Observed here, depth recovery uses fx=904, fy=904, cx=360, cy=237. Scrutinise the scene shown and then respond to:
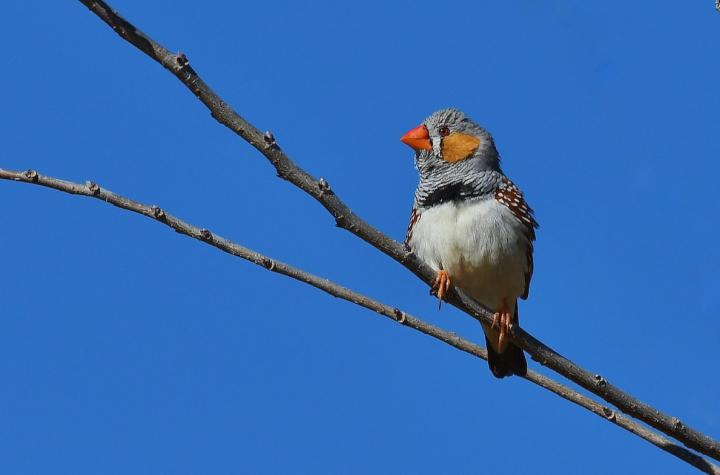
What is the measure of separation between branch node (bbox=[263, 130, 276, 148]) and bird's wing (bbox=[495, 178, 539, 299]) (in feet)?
8.88

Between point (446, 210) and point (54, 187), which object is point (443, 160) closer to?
point (446, 210)

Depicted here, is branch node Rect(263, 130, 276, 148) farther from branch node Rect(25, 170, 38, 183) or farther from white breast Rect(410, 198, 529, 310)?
white breast Rect(410, 198, 529, 310)

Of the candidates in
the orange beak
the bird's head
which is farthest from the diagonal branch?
the orange beak

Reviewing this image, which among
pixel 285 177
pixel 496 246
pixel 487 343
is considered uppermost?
pixel 496 246

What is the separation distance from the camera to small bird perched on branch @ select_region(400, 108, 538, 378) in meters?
5.52

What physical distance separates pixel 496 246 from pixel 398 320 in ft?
5.89

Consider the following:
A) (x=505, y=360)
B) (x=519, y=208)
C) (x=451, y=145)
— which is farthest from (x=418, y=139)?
(x=505, y=360)

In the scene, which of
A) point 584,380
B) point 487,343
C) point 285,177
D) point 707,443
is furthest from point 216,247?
point 487,343

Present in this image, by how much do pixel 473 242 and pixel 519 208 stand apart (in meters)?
0.47

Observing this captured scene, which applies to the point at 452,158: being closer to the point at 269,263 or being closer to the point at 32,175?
the point at 269,263

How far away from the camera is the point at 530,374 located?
174 inches

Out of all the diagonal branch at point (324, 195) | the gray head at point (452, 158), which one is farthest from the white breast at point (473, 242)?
the diagonal branch at point (324, 195)

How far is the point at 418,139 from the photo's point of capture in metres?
6.21

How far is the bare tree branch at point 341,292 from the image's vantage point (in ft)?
11.0
